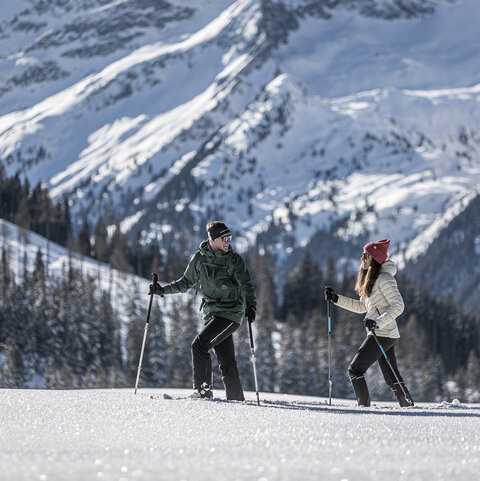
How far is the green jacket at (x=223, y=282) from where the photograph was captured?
9.77 meters

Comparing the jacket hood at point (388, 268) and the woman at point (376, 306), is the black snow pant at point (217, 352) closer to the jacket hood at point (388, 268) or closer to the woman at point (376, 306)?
the woman at point (376, 306)

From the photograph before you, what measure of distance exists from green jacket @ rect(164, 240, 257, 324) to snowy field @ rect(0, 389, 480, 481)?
166 centimetres

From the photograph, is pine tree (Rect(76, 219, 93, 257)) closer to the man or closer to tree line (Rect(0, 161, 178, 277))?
tree line (Rect(0, 161, 178, 277))

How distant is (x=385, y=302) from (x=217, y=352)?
2.23 m

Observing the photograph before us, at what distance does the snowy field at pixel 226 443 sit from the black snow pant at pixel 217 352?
1381 mm

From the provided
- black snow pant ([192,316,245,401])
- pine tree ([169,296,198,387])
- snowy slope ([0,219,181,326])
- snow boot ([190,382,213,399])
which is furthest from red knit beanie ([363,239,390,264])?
snowy slope ([0,219,181,326])

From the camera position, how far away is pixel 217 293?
32.3 feet

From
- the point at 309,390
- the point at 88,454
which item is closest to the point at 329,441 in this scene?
the point at 88,454

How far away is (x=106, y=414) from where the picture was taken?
7586 millimetres

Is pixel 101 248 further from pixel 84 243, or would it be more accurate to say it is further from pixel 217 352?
pixel 217 352

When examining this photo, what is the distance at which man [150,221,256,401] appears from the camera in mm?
9766

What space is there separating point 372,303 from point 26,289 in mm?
82544

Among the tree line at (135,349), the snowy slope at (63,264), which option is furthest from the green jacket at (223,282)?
the snowy slope at (63,264)

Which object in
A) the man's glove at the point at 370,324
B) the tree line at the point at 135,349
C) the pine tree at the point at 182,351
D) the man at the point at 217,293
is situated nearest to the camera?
the man's glove at the point at 370,324
